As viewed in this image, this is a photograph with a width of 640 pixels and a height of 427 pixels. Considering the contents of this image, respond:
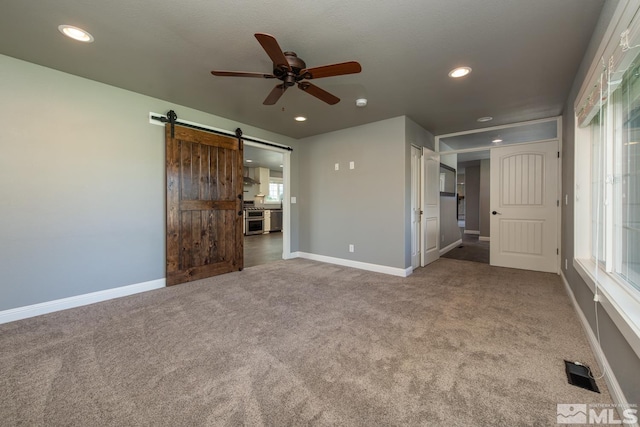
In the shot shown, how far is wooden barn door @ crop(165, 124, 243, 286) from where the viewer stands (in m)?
3.42

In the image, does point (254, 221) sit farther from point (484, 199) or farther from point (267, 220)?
point (484, 199)

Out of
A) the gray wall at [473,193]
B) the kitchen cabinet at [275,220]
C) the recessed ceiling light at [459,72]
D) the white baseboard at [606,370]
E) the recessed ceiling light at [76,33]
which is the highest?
the recessed ceiling light at [76,33]

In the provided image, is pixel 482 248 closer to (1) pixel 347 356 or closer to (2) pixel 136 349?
(1) pixel 347 356

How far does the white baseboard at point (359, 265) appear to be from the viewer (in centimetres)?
392

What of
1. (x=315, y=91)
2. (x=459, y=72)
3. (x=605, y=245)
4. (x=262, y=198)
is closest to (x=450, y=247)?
(x=605, y=245)

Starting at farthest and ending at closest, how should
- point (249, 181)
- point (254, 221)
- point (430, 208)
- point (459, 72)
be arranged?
point (249, 181) → point (254, 221) → point (430, 208) → point (459, 72)

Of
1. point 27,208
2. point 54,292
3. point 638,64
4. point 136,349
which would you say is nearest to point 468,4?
point 638,64

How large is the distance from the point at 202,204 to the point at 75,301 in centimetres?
169

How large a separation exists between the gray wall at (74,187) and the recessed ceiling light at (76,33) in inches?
34.0

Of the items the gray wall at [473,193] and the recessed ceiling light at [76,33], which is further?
the gray wall at [473,193]

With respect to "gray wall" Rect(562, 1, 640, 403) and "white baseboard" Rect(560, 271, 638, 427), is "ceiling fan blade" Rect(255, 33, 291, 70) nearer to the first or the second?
"gray wall" Rect(562, 1, 640, 403)

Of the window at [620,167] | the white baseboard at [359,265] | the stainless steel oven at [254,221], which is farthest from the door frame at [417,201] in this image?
the stainless steel oven at [254,221]

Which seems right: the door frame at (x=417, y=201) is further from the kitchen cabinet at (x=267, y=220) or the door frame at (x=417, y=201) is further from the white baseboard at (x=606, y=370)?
the kitchen cabinet at (x=267, y=220)

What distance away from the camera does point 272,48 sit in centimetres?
168
